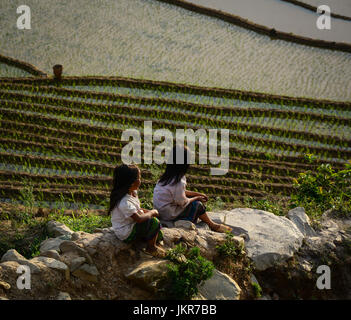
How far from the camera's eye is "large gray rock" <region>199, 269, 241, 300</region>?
3.95 metres

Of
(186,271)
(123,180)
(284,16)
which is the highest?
(284,16)

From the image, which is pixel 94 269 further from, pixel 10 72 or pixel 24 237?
pixel 10 72

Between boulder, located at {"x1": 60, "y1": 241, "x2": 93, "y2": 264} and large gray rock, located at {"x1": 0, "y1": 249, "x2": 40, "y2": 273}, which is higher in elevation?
boulder, located at {"x1": 60, "y1": 241, "x2": 93, "y2": 264}

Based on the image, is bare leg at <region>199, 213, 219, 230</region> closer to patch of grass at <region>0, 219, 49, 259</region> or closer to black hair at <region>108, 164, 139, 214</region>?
black hair at <region>108, 164, 139, 214</region>

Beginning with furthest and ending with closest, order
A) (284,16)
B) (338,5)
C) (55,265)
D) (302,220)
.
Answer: (338,5), (284,16), (302,220), (55,265)

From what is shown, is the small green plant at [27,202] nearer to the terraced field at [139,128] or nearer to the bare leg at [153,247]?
the terraced field at [139,128]

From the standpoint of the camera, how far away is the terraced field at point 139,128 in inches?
281

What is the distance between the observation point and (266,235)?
4.70 m

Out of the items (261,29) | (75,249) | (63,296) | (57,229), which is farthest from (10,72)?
(63,296)

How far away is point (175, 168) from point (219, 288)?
1.07m

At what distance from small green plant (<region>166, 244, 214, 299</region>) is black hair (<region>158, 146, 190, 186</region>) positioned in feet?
1.96

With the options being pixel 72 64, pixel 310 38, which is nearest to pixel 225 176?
pixel 72 64

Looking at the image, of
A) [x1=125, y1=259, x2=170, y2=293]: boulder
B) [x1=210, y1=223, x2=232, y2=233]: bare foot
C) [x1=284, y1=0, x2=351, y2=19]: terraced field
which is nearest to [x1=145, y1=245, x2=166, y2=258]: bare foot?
[x1=125, y1=259, x2=170, y2=293]: boulder
